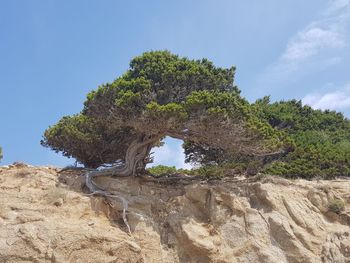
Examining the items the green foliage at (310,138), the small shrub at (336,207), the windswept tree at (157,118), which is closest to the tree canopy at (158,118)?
the windswept tree at (157,118)

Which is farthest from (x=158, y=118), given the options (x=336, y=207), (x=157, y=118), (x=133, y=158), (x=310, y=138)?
(x=310, y=138)

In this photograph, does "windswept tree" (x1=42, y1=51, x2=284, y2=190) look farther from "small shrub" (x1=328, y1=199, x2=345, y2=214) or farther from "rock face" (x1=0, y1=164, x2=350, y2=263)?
"small shrub" (x1=328, y1=199, x2=345, y2=214)

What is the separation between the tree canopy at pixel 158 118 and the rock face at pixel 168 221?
3.89 ft

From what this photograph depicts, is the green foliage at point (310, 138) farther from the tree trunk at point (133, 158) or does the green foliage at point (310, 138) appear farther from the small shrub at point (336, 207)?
the tree trunk at point (133, 158)

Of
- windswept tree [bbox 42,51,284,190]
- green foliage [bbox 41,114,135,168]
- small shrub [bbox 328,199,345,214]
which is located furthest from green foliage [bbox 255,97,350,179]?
green foliage [bbox 41,114,135,168]

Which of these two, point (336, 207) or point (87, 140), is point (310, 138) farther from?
point (87, 140)

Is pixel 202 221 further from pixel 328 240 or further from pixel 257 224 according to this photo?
pixel 328 240

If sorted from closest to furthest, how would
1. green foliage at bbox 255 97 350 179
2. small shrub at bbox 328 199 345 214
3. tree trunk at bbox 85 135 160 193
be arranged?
1. small shrub at bbox 328 199 345 214
2. tree trunk at bbox 85 135 160 193
3. green foliage at bbox 255 97 350 179

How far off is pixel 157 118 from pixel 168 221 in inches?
130

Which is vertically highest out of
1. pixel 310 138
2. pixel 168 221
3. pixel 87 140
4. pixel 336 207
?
pixel 310 138

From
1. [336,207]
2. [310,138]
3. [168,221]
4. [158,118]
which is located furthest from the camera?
[310,138]

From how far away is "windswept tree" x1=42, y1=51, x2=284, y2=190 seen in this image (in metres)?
15.3

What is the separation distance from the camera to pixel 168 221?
15.5 m

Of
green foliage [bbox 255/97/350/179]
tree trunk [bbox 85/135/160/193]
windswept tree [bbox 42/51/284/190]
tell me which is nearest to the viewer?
windswept tree [bbox 42/51/284/190]
